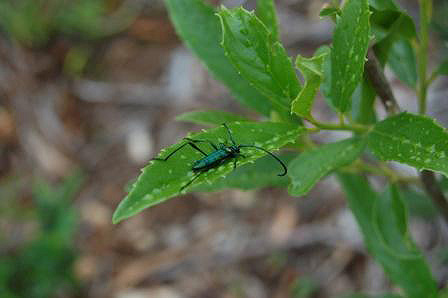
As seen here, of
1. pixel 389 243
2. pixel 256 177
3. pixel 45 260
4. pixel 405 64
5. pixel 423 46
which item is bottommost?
pixel 45 260

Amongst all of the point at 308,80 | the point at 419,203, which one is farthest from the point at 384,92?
the point at 419,203

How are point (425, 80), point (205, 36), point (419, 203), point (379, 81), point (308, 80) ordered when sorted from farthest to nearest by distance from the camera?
1. point (419, 203)
2. point (205, 36)
3. point (425, 80)
4. point (379, 81)
5. point (308, 80)

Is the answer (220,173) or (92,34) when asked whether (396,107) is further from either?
(92,34)

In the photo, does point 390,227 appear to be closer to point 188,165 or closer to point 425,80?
point 425,80

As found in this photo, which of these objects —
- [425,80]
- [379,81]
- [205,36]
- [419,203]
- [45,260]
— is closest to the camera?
[379,81]

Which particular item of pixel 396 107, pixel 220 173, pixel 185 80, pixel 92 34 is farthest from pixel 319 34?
pixel 220 173

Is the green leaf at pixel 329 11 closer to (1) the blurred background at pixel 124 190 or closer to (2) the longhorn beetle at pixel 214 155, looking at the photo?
(2) the longhorn beetle at pixel 214 155

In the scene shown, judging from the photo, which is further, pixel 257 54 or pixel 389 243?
pixel 389 243
